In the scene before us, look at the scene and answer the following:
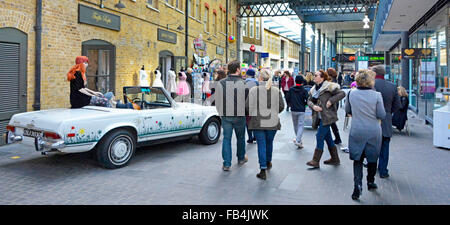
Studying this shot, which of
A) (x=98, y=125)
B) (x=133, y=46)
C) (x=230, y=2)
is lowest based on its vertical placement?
(x=98, y=125)

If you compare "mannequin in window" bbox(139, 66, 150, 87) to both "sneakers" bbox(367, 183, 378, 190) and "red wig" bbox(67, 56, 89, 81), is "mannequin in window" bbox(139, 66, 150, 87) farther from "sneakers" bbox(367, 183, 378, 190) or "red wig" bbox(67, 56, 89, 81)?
"sneakers" bbox(367, 183, 378, 190)

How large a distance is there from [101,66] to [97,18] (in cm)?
170

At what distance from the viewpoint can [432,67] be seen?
40.9 ft

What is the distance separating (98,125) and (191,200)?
7.36 ft

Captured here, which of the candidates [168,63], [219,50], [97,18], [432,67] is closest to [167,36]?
[168,63]

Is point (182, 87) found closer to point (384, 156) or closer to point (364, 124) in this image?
point (384, 156)

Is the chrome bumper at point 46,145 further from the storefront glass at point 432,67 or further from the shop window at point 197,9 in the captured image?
the shop window at point 197,9

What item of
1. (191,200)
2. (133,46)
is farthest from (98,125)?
(133,46)

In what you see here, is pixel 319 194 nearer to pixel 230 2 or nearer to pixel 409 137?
pixel 409 137

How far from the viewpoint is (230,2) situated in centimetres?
2805

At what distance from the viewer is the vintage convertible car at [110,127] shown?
589 cm
